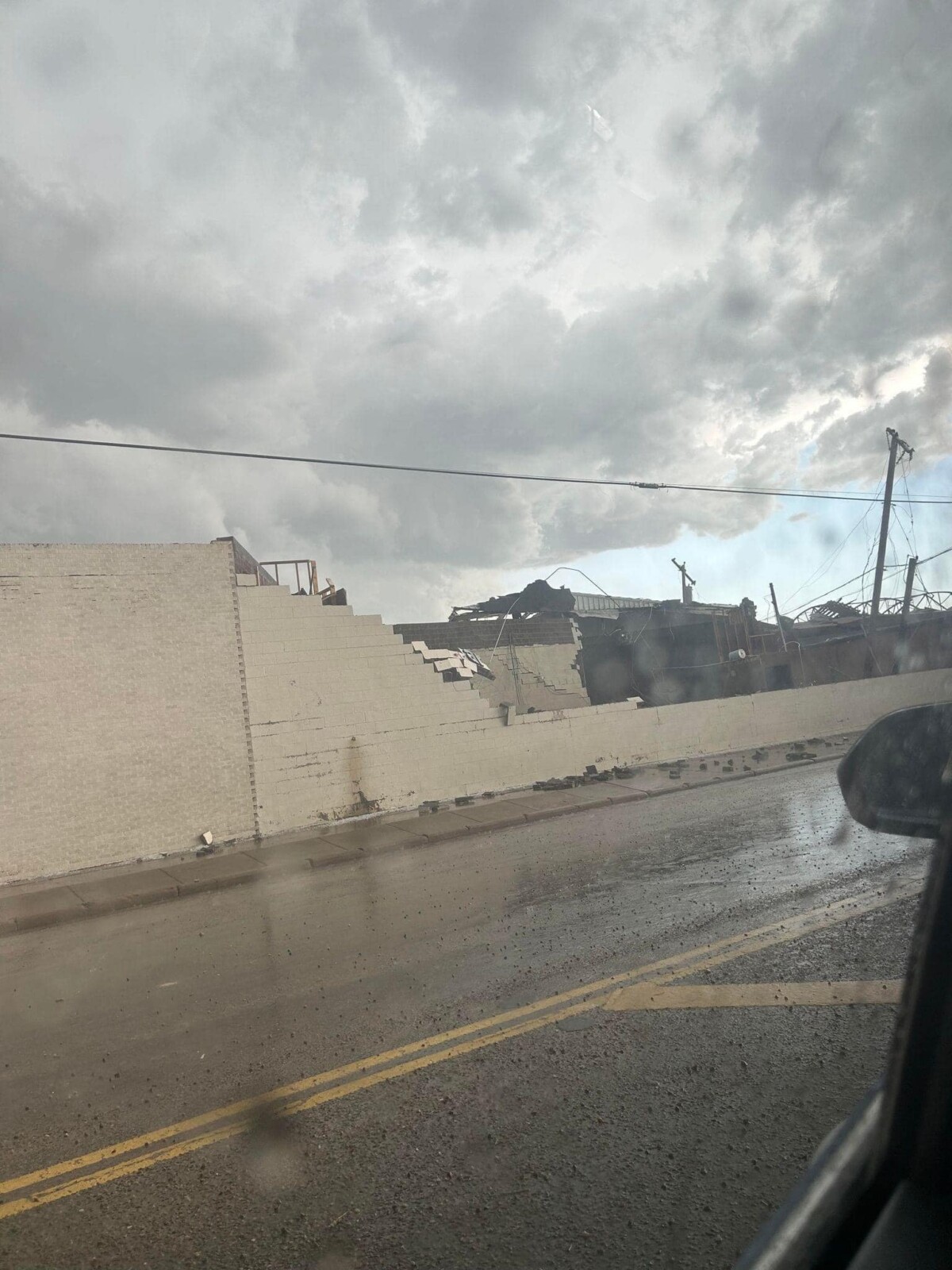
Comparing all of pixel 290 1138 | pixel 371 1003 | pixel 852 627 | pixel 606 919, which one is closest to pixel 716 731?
pixel 852 627

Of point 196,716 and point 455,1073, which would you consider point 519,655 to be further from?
point 455,1073

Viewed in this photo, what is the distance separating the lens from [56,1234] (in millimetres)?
3385

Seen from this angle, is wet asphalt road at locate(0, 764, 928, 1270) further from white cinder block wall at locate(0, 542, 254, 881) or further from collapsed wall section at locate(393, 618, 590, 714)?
collapsed wall section at locate(393, 618, 590, 714)

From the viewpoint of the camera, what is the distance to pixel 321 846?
42.0ft

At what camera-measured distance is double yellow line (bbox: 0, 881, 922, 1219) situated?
380 centimetres

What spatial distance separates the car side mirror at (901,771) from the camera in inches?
74.0

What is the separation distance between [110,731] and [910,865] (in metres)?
10.5

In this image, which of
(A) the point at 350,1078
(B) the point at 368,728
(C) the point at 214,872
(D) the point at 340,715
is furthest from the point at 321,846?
(A) the point at 350,1078

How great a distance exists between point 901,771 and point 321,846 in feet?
38.0

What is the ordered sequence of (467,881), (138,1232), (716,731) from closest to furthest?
(138,1232)
(467,881)
(716,731)

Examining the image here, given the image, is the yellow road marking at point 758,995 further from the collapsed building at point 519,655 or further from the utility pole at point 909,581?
the collapsed building at point 519,655

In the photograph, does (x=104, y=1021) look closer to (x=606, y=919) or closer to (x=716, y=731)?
(x=606, y=919)

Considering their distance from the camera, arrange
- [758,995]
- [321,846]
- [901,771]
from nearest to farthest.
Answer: [901,771] < [758,995] < [321,846]

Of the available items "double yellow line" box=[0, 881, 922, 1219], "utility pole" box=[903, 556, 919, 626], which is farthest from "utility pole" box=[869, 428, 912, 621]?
"double yellow line" box=[0, 881, 922, 1219]
